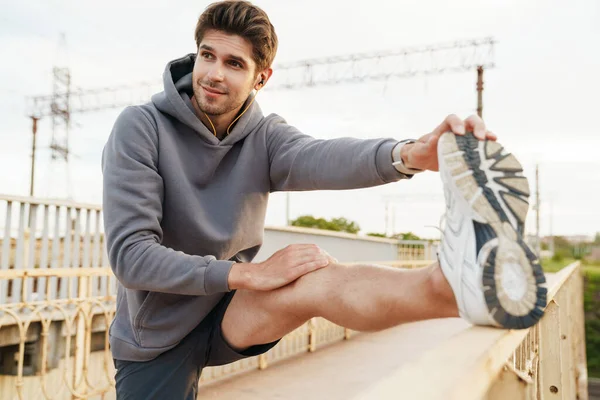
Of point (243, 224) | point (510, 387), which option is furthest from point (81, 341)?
point (510, 387)

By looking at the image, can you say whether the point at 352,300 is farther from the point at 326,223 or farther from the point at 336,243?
the point at 326,223

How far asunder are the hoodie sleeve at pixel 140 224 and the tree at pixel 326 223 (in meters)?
25.5

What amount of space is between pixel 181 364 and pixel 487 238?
1.27m

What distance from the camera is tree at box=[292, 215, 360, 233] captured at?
27969mm

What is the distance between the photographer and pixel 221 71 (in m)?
2.02

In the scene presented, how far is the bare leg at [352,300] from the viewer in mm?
1441

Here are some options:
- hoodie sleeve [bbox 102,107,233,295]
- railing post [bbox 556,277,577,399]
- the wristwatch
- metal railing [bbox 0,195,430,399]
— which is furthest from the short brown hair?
metal railing [bbox 0,195,430,399]

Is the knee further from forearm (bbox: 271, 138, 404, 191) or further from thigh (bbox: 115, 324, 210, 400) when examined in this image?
thigh (bbox: 115, 324, 210, 400)

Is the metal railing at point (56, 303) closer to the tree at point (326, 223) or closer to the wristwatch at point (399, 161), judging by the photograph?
the wristwatch at point (399, 161)

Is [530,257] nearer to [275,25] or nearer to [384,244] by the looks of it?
[275,25]

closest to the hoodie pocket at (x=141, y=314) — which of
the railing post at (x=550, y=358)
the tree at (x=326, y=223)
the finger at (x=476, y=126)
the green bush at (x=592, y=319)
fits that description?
the finger at (x=476, y=126)

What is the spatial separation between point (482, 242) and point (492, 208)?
9 centimetres

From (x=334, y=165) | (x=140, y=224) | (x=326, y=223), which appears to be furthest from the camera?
(x=326, y=223)

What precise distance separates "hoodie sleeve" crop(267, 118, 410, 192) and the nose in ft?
1.16
